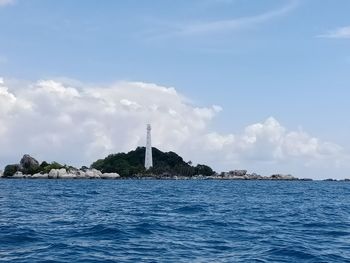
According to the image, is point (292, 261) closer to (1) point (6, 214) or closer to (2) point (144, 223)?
(2) point (144, 223)

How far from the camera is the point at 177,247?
24.4 m

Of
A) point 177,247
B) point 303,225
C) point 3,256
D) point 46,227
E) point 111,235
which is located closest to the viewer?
point 3,256

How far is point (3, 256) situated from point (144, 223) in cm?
1261

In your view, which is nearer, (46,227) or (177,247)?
(177,247)

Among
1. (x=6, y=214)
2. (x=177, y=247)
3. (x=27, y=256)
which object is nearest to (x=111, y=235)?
(x=177, y=247)

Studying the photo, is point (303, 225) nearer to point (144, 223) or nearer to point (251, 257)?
point (144, 223)

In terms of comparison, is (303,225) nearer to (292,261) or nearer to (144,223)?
(144,223)

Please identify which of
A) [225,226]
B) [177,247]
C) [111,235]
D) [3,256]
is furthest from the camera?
[225,226]

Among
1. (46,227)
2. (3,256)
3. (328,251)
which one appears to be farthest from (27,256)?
(328,251)

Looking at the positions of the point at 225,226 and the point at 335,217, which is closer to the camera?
the point at 225,226

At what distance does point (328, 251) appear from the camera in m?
24.6

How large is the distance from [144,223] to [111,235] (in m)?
5.61

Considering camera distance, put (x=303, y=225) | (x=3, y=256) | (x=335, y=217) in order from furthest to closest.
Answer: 1. (x=335, y=217)
2. (x=303, y=225)
3. (x=3, y=256)

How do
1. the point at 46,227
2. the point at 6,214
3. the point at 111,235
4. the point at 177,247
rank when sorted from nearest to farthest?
the point at 177,247
the point at 111,235
the point at 46,227
the point at 6,214
